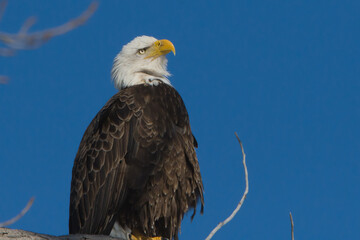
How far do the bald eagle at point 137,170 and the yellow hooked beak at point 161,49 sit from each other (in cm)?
71

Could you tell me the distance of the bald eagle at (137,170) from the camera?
511 cm

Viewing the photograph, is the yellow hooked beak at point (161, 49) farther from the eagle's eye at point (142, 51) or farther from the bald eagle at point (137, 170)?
the bald eagle at point (137, 170)

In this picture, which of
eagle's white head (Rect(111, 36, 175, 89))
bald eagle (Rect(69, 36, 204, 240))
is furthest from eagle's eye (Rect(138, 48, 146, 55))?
bald eagle (Rect(69, 36, 204, 240))

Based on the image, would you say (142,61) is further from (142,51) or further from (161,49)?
(161,49)

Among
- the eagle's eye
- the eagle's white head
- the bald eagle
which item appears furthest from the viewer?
the eagle's eye

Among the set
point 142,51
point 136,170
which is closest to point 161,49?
point 142,51

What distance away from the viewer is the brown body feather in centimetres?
511

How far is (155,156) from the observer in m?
5.11

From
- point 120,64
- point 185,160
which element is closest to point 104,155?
point 185,160

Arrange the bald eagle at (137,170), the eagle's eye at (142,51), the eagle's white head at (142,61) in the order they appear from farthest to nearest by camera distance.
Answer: the eagle's eye at (142,51)
the eagle's white head at (142,61)
the bald eagle at (137,170)

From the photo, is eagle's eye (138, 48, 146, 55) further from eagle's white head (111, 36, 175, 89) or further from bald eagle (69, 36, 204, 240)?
bald eagle (69, 36, 204, 240)

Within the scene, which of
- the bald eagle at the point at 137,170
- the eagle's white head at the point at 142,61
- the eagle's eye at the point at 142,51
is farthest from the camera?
the eagle's eye at the point at 142,51

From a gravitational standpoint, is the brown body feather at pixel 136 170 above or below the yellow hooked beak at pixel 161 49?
below

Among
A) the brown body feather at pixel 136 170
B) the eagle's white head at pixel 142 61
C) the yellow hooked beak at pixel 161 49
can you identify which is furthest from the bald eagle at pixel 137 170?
the yellow hooked beak at pixel 161 49
